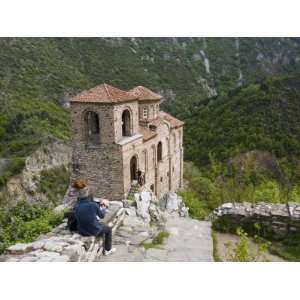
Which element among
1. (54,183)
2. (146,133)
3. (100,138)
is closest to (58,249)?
(100,138)

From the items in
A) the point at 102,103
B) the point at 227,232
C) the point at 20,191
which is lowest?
the point at 20,191

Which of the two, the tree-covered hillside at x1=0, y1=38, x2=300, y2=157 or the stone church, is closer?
the stone church

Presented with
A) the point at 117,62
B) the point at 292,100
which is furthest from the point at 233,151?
the point at 117,62

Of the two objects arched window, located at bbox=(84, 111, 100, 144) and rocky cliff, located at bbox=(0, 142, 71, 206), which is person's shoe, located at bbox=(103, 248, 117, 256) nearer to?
arched window, located at bbox=(84, 111, 100, 144)

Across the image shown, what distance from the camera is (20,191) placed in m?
36.7

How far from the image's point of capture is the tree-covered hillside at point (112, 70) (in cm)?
4762

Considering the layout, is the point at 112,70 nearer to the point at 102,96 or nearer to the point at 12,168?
the point at 12,168

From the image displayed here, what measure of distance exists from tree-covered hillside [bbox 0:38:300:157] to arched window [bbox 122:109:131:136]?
2301 centimetres

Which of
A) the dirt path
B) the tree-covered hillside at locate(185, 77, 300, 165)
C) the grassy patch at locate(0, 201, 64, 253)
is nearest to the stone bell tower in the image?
the dirt path

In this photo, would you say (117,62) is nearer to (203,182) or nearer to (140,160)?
(203,182)

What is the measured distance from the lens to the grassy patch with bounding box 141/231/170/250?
32.7 feet

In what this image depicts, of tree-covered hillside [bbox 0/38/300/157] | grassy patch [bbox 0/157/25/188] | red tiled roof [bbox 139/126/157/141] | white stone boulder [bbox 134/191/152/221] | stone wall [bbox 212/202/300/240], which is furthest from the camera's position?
tree-covered hillside [bbox 0/38/300/157]

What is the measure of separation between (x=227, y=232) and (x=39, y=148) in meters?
31.4

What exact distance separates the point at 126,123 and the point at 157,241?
11.4 metres
